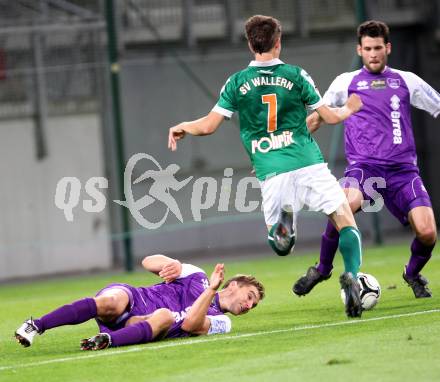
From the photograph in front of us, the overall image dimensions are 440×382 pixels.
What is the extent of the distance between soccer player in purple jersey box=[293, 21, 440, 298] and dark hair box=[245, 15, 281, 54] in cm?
157

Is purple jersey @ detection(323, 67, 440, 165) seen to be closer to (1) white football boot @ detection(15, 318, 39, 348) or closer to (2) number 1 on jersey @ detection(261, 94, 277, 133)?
(2) number 1 on jersey @ detection(261, 94, 277, 133)

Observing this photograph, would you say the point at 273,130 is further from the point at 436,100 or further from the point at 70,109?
the point at 70,109

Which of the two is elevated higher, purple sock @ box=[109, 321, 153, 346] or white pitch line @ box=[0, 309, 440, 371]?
purple sock @ box=[109, 321, 153, 346]

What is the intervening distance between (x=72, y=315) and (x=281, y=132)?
1950mm

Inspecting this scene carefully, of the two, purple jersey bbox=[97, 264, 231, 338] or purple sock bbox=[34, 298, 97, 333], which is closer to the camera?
purple sock bbox=[34, 298, 97, 333]

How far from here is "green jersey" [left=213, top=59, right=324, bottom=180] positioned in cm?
784

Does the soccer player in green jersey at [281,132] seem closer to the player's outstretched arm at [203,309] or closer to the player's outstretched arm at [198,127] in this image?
the player's outstretched arm at [198,127]

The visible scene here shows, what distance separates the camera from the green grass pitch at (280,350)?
601 centimetres

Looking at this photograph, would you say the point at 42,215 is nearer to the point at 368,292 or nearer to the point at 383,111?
the point at 383,111

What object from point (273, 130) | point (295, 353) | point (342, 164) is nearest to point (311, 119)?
point (273, 130)

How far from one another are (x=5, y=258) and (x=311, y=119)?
32.1 feet

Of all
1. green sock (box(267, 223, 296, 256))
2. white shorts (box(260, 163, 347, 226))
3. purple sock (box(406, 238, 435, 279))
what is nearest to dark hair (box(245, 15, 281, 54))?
white shorts (box(260, 163, 347, 226))

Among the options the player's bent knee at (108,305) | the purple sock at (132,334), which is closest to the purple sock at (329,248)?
the purple sock at (132,334)

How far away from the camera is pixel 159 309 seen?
7.35 m
